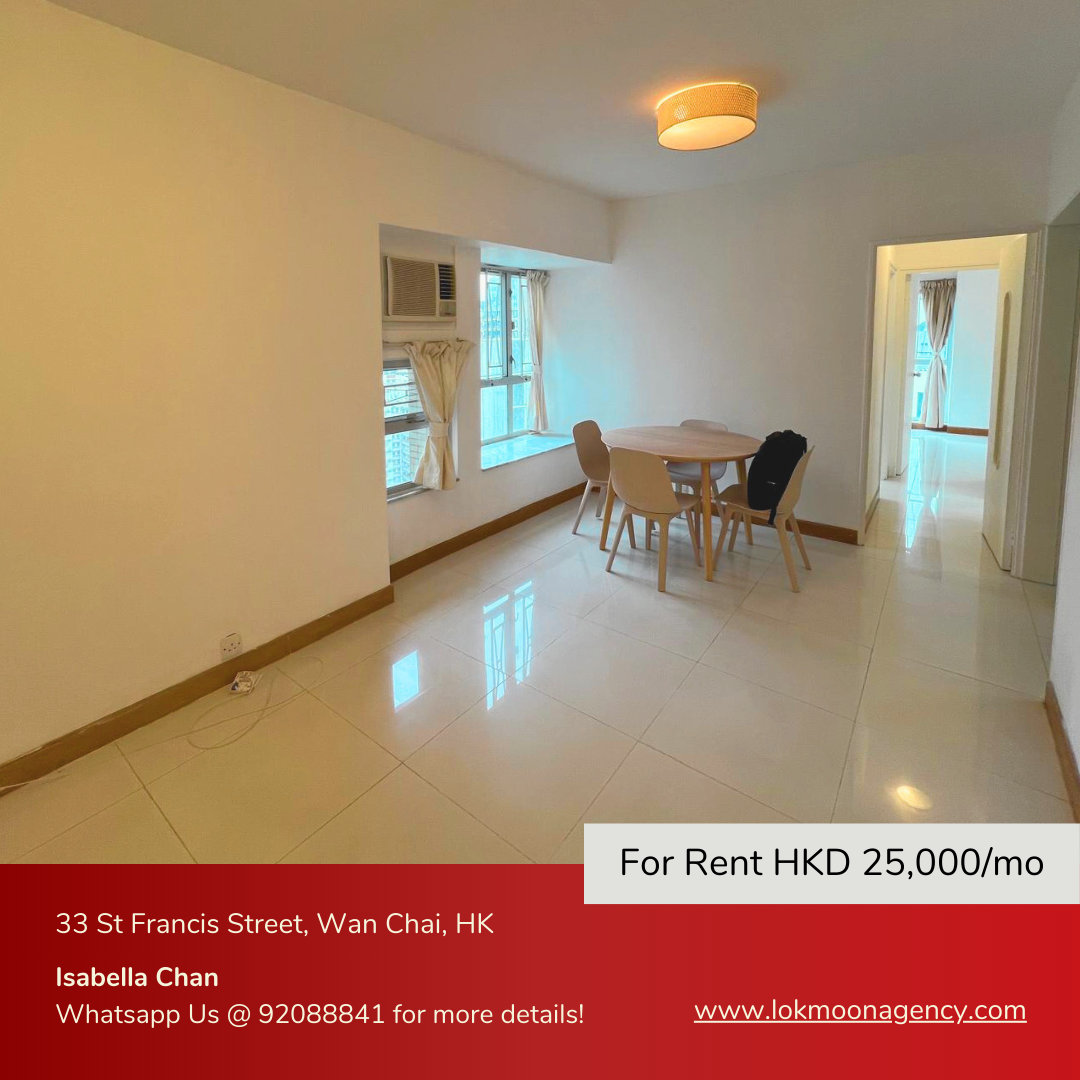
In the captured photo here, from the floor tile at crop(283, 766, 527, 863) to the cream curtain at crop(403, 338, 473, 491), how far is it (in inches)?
92.3

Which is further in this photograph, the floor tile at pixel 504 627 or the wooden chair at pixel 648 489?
the wooden chair at pixel 648 489

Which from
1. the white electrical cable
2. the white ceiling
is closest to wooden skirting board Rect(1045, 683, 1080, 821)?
the white ceiling

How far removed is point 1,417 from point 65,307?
409 mm

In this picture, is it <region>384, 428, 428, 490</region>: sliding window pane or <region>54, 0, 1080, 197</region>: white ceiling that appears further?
<region>384, 428, 428, 490</region>: sliding window pane

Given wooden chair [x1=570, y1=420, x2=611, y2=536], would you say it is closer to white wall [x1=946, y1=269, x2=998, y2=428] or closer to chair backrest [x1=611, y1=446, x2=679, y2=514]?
chair backrest [x1=611, y1=446, x2=679, y2=514]

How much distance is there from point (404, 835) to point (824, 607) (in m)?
2.55

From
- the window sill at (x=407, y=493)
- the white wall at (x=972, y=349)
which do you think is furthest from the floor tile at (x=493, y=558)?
the white wall at (x=972, y=349)

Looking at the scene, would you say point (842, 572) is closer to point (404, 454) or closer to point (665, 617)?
point (665, 617)

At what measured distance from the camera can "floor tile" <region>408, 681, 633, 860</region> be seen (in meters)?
1.96

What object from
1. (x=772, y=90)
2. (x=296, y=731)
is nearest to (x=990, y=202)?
(x=772, y=90)

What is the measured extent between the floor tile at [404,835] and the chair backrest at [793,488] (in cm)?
253

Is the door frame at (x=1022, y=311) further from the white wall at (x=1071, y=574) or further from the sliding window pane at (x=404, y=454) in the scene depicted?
the sliding window pane at (x=404, y=454)

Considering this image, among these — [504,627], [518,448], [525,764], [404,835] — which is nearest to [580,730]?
[525,764]

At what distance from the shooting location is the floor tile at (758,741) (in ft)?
6.79
